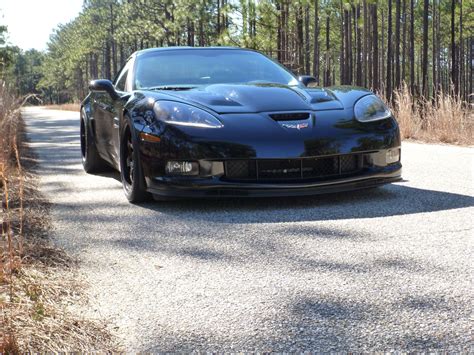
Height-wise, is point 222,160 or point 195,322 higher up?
point 222,160

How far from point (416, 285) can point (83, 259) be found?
5.36 ft

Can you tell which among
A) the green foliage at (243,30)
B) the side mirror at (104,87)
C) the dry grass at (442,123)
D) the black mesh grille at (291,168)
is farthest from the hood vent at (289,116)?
the green foliage at (243,30)

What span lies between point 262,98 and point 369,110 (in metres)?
0.81

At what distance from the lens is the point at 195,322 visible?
2232mm

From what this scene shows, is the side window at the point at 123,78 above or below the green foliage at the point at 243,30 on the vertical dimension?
below

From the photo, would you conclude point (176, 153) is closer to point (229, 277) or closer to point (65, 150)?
point (229, 277)

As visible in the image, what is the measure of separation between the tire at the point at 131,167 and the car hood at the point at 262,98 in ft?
1.38

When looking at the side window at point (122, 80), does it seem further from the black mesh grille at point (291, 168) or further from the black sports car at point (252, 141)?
the black mesh grille at point (291, 168)

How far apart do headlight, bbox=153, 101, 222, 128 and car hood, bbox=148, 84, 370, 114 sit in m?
0.10

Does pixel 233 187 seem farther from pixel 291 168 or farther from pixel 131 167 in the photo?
pixel 131 167

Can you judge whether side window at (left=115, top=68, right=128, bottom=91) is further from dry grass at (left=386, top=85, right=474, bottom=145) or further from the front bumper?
dry grass at (left=386, top=85, right=474, bottom=145)

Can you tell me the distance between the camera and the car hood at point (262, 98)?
4.48 meters

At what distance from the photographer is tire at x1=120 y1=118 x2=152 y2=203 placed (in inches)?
180

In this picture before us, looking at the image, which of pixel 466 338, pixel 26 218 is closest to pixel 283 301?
pixel 466 338
